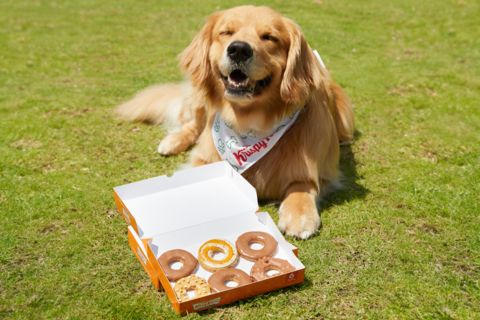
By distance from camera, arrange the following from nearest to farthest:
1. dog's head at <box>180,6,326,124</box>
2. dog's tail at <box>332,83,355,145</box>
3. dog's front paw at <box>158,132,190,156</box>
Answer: dog's head at <box>180,6,326,124</box> → dog's front paw at <box>158,132,190,156</box> → dog's tail at <box>332,83,355,145</box>

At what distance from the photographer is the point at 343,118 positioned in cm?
471

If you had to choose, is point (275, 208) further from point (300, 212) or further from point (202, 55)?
point (202, 55)

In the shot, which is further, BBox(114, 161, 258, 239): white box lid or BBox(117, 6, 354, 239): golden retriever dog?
BBox(117, 6, 354, 239): golden retriever dog

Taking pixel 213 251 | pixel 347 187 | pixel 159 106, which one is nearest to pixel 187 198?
pixel 213 251

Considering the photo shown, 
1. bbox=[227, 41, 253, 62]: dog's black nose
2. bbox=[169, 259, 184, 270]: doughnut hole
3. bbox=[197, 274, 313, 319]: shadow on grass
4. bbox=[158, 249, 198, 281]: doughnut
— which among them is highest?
bbox=[227, 41, 253, 62]: dog's black nose

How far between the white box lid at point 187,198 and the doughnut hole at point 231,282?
1.87 ft

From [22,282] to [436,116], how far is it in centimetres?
537

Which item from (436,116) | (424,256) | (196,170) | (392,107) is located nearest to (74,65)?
(196,170)

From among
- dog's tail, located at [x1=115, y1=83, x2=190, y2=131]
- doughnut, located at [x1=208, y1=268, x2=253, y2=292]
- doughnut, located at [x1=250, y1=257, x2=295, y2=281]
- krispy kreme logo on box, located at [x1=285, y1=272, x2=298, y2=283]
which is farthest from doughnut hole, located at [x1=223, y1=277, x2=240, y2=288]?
dog's tail, located at [x1=115, y1=83, x2=190, y2=131]

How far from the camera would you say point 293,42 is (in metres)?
3.38

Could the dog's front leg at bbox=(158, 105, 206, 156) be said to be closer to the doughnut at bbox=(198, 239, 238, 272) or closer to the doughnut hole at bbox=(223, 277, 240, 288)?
the doughnut at bbox=(198, 239, 238, 272)

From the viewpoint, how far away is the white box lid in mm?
3062

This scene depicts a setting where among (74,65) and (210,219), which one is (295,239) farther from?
(74,65)

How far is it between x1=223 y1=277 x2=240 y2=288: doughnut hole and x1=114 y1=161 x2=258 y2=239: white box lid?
569 mm
